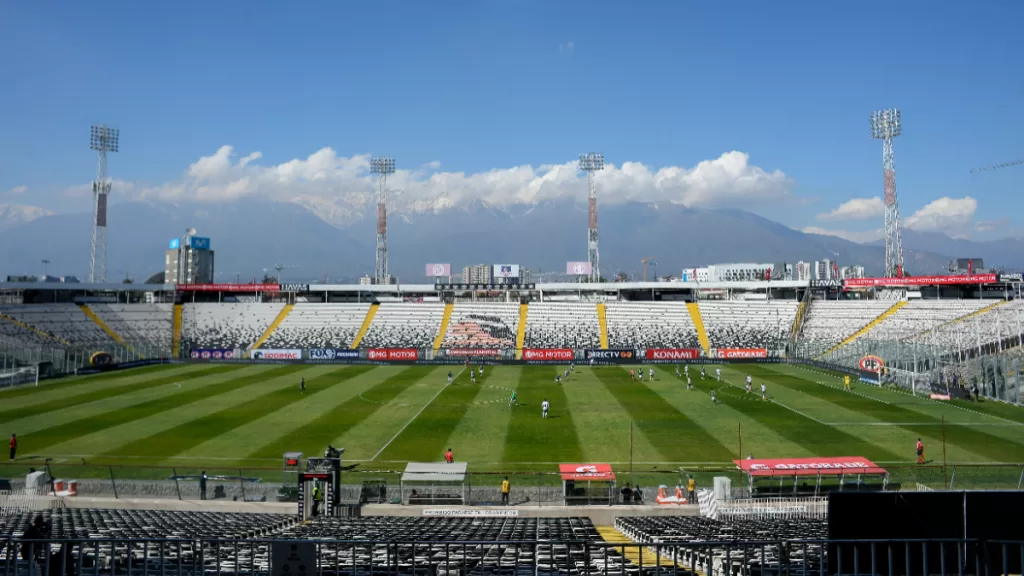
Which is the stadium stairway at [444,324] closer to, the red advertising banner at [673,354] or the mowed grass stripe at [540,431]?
the red advertising banner at [673,354]

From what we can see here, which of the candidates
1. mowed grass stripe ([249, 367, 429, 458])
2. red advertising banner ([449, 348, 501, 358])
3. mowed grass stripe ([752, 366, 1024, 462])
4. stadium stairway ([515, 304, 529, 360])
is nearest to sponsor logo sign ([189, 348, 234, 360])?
red advertising banner ([449, 348, 501, 358])

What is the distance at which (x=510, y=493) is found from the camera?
22375 mm

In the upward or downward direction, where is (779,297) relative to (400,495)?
upward

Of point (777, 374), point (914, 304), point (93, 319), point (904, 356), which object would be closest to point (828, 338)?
point (914, 304)

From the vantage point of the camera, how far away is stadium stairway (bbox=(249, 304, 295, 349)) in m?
76.4

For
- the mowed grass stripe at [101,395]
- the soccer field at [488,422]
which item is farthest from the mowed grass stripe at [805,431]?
the mowed grass stripe at [101,395]

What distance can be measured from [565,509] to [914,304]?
68.2m

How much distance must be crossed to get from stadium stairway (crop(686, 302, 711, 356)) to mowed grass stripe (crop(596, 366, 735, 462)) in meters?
22.1

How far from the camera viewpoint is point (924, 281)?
3086 inches

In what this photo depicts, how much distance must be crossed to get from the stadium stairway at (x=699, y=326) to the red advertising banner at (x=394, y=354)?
31454mm

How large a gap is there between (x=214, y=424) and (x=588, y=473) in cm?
2489

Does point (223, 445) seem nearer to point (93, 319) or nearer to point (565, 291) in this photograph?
point (93, 319)

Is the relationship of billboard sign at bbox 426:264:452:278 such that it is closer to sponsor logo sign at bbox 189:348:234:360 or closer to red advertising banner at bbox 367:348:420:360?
red advertising banner at bbox 367:348:420:360

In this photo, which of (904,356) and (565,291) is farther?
(565,291)
